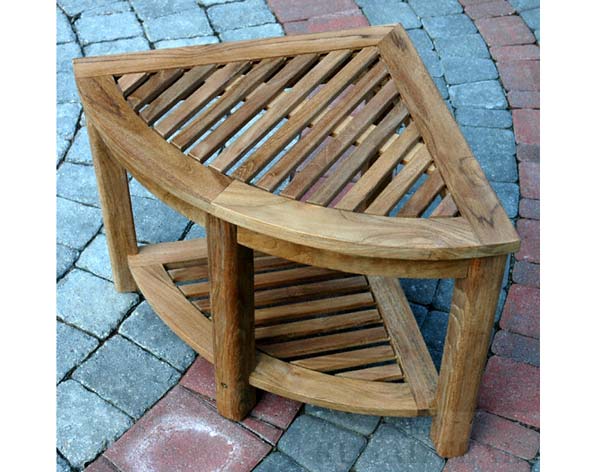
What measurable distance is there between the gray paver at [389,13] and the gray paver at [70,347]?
2.25 m

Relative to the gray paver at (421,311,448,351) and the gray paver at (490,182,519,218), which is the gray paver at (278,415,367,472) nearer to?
the gray paver at (421,311,448,351)

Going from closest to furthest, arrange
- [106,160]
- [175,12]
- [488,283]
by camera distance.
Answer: [488,283] → [106,160] → [175,12]

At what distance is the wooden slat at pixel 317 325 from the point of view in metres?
2.54

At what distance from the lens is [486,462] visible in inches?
91.9

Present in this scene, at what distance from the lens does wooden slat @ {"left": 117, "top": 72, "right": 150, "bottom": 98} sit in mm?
2359

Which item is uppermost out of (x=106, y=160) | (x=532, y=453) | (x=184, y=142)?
(x=184, y=142)

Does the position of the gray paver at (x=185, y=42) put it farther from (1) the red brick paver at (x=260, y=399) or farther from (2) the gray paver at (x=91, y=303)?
(1) the red brick paver at (x=260, y=399)

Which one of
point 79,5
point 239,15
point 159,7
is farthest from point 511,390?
point 79,5

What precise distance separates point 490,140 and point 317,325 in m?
1.41

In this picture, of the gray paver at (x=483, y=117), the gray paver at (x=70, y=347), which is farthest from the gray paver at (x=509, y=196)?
the gray paver at (x=70, y=347)

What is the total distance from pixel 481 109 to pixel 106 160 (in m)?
1.88

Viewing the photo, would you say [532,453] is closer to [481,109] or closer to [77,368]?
[77,368]

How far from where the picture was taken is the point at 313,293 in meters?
2.71

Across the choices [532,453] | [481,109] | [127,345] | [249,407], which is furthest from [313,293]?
[481,109]
